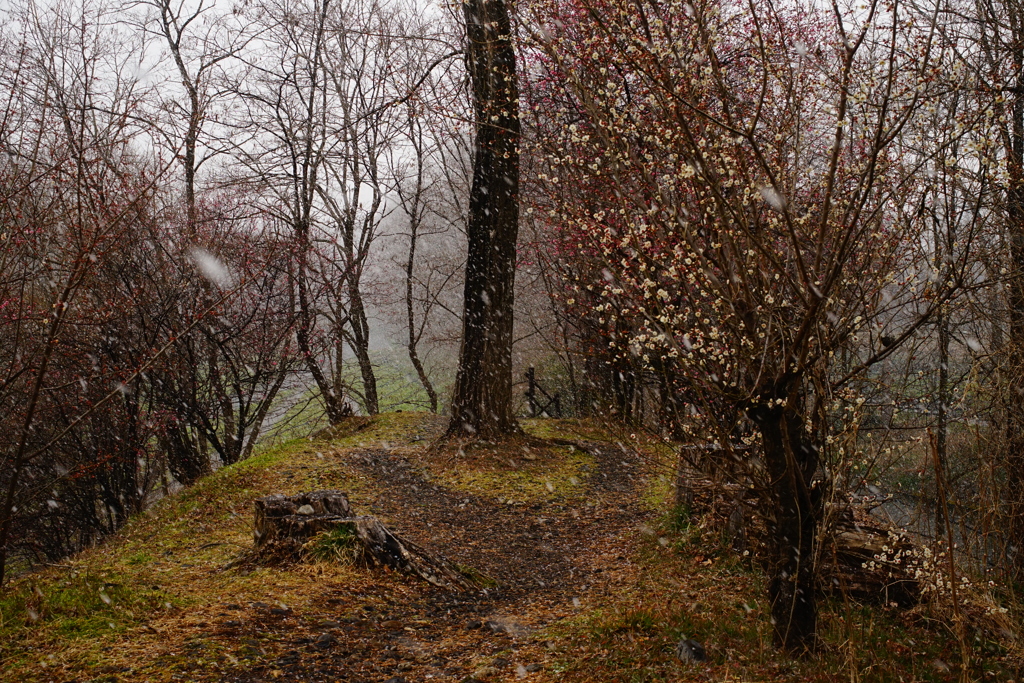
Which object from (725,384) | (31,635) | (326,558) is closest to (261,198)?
(326,558)

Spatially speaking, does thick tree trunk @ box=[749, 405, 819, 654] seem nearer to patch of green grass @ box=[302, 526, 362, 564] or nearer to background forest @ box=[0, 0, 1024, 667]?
background forest @ box=[0, 0, 1024, 667]

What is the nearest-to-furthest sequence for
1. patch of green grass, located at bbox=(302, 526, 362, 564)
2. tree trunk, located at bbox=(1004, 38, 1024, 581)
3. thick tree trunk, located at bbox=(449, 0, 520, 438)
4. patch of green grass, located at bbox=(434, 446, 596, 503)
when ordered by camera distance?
tree trunk, located at bbox=(1004, 38, 1024, 581)
patch of green grass, located at bbox=(302, 526, 362, 564)
patch of green grass, located at bbox=(434, 446, 596, 503)
thick tree trunk, located at bbox=(449, 0, 520, 438)

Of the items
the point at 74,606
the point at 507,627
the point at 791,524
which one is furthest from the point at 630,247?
the point at 74,606

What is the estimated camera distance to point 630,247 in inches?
177

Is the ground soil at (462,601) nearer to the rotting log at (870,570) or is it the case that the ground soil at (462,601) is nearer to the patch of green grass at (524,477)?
the patch of green grass at (524,477)

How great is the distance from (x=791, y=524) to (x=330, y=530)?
367 centimetres

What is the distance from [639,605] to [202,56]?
1360 cm

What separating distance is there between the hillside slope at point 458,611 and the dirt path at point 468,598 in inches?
0.7

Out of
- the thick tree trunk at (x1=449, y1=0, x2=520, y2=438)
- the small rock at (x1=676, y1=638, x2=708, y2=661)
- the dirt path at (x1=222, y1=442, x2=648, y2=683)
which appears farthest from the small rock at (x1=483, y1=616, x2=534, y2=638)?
the thick tree trunk at (x1=449, y1=0, x2=520, y2=438)

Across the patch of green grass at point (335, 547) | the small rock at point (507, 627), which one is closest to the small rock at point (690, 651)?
the small rock at point (507, 627)

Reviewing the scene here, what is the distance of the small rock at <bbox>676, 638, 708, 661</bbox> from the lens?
4.04 metres

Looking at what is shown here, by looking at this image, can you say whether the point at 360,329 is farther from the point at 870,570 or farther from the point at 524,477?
the point at 870,570

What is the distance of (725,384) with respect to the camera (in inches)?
145

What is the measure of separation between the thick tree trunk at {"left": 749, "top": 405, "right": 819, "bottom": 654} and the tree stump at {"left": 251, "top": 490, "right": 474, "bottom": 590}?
8.68 ft
